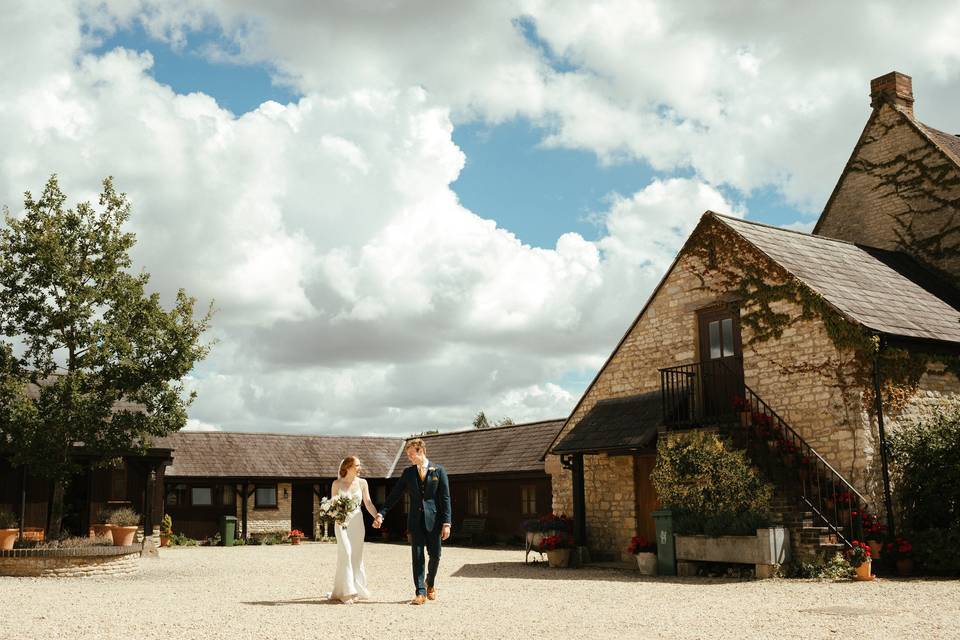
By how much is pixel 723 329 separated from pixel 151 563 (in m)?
13.4

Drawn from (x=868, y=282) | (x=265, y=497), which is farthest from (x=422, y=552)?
(x=265, y=497)

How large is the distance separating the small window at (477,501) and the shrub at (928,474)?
16950 millimetres

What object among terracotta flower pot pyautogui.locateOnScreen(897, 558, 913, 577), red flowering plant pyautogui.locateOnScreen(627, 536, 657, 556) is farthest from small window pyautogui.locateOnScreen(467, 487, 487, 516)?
terracotta flower pot pyautogui.locateOnScreen(897, 558, 913, 577)

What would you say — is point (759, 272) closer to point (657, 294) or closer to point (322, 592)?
point (657, 294)

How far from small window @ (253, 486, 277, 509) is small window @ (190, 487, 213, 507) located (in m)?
1.66

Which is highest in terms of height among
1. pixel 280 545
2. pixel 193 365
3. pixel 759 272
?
pixel 759 272

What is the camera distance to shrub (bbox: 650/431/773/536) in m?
14.1

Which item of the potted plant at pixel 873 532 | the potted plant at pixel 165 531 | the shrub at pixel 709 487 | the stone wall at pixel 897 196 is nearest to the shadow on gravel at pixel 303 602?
the shrub at pixel 709 487

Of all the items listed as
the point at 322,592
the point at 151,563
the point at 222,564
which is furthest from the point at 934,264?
the point at 151,563

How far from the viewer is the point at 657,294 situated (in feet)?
62.6

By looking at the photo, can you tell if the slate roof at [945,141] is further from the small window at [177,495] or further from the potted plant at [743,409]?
the small window at [177,495]

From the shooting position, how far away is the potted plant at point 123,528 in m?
19.7

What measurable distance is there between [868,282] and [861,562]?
671 cm

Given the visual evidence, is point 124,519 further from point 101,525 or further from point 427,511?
point 427,511
